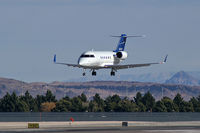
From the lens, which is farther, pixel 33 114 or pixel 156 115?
pixel 156 115

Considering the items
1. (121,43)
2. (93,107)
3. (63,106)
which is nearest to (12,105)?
(63,106)

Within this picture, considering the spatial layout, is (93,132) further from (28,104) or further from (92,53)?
(28,104)

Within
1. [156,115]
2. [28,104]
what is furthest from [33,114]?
[28,104]

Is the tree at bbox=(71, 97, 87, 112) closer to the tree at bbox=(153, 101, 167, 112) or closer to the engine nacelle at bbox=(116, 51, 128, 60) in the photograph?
the tree at bbox=(153, 101, 167, 112)

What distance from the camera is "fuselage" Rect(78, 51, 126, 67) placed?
11524cm

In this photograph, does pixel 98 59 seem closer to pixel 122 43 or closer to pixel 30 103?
pixel 122 43

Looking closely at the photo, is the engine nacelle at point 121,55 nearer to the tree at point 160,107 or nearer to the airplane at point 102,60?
the airplane at point 102,60

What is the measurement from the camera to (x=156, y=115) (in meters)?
147

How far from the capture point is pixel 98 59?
118m

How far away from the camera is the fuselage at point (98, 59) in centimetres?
11524

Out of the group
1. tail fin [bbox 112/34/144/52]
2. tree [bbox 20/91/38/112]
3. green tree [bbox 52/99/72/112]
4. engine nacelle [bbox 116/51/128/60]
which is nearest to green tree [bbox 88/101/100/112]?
green tree [bbox 52/99/72/112]

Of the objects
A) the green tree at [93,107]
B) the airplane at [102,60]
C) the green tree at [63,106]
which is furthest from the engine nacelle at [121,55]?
the green tree at [93,107]

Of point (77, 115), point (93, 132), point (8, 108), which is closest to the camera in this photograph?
point (93, 132)

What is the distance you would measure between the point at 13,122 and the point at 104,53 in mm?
28466
